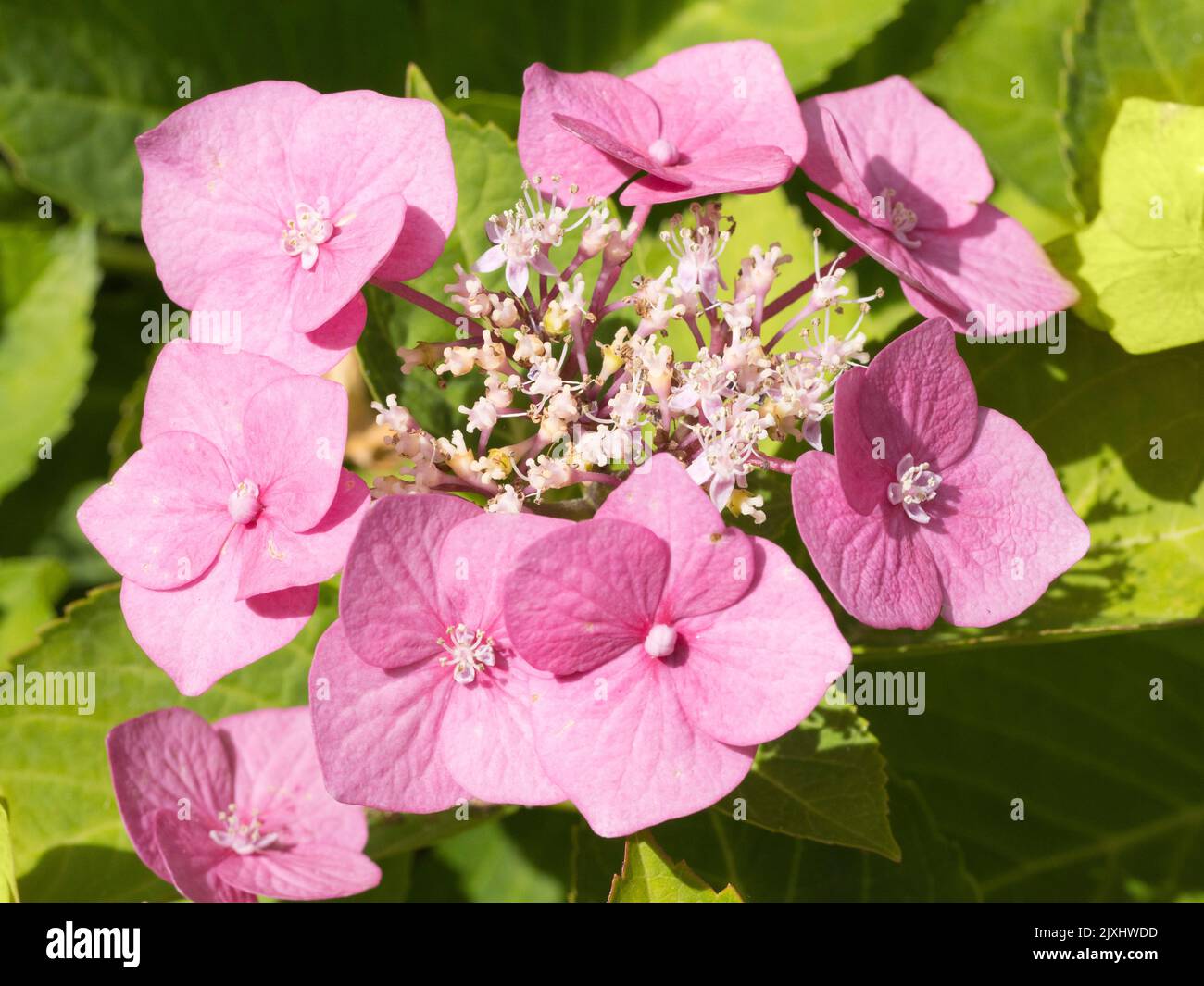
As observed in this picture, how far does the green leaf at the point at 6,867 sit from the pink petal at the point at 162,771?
0.41ft

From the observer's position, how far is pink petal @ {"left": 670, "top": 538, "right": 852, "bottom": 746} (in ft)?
3.55

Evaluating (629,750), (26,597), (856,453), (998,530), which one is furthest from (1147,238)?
(26,597)

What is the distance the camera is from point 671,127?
4.57 ft

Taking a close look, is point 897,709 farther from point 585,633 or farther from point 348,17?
point 348,17

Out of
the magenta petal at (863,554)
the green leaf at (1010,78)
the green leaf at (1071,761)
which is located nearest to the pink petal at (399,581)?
the magenta petal at (863,554)

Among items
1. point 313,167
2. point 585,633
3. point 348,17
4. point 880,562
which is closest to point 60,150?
point 348,17

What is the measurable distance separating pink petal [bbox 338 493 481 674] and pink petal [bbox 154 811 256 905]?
406mm

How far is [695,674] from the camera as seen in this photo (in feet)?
3.77

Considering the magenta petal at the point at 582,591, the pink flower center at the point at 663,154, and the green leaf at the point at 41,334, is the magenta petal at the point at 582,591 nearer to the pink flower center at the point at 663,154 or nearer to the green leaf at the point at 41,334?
the pink flower center at the point at 663,154

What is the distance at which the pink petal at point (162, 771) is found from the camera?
1355 millimetres

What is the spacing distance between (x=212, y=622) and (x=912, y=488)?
2.50ft

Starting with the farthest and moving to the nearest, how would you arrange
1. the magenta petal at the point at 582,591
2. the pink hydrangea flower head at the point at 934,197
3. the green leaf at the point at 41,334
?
the green leaf at the point at 41,334, the pink hydrangea flower head at the point at 934,197, the magenta petal at the point at 582,591

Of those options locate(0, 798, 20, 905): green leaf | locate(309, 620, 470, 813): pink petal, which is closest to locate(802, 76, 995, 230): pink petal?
locate(309, 620, 470, 813): pink petal

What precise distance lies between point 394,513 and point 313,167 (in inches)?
18.6
